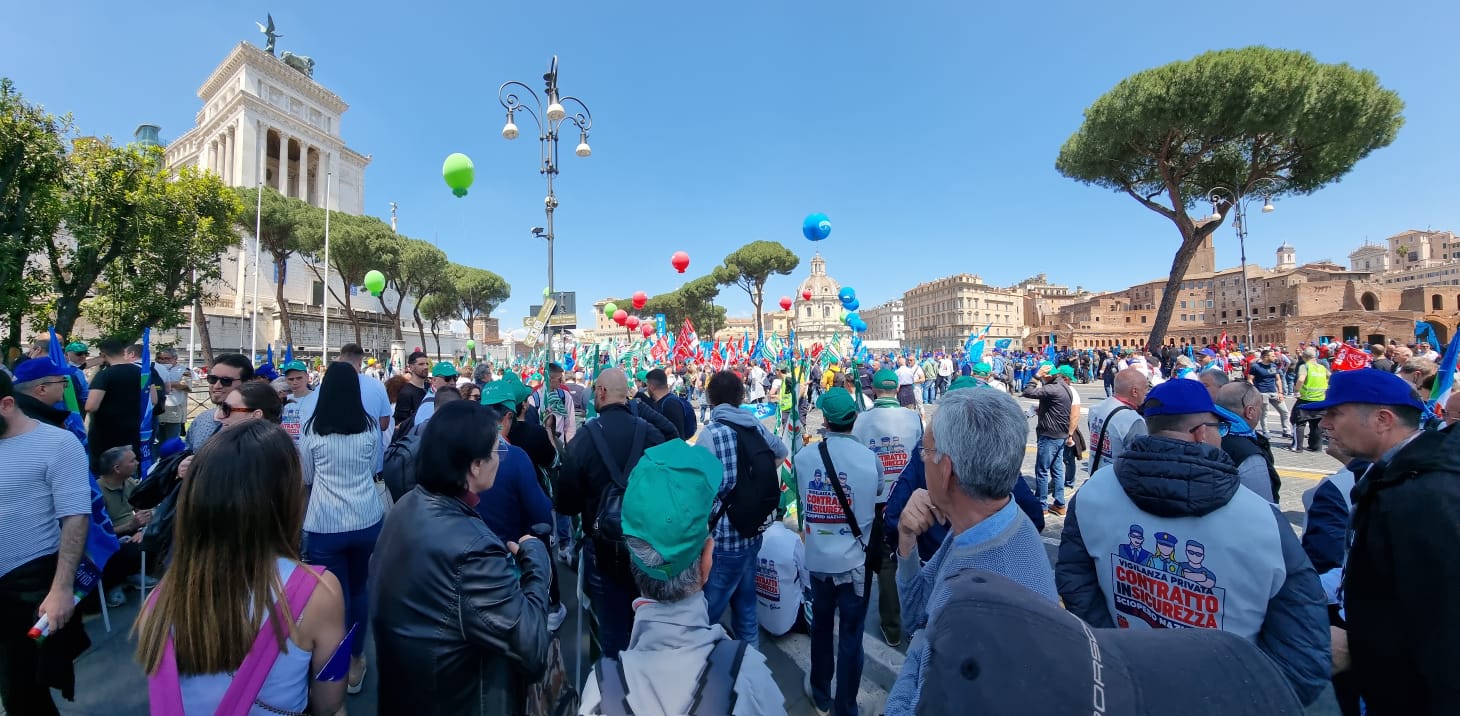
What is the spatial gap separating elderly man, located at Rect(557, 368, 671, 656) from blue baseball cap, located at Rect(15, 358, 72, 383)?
387cm

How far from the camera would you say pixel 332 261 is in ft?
109

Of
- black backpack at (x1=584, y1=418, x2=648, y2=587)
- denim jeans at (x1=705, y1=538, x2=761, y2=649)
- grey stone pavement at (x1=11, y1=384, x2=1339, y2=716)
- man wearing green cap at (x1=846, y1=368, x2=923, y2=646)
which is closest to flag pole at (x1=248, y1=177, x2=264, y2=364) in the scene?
grey stone pavement at (x1=11, y1=384, x2=1339, y2=716)

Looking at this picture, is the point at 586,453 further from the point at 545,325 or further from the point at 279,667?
the point at 545,325

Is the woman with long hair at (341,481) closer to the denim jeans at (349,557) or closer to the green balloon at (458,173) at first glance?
the denim jeans at (349,557)

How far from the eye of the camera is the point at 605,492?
2.92m

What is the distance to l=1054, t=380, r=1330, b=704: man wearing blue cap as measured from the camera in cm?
151

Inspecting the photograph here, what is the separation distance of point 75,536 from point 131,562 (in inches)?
92.1

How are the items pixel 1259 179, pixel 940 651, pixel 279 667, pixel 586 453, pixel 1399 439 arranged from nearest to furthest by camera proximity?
pixel 940 651, pixel 279 667, pixel 1399 439, pixel 586 453, pixel 1259 179

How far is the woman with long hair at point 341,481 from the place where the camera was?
9.91 ft

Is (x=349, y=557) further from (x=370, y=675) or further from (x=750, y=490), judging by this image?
(x=750, y=490)

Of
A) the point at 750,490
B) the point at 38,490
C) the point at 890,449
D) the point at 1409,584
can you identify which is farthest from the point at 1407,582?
the point at 38,490

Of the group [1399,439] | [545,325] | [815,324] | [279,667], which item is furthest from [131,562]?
[815,324]

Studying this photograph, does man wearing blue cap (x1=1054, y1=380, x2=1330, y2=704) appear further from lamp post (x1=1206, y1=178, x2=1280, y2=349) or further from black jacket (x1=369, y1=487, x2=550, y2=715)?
lamp post (x1=1206, y1=178, x2=1280, y2=349)

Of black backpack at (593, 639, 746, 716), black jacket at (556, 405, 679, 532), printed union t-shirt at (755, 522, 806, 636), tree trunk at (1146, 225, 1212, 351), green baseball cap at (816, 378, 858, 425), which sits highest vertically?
tree trunk at (1146, 225, 1212, 351)
